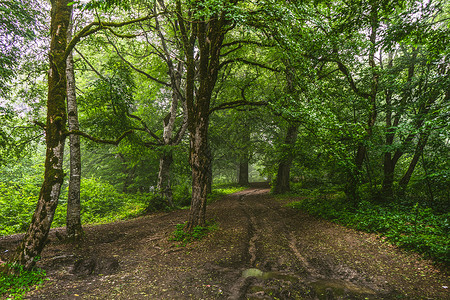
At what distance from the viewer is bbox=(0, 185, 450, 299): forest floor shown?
351 cm

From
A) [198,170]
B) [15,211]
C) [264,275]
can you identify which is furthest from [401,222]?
[15,211]

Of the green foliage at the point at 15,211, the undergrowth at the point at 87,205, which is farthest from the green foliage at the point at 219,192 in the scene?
the green foliage at the point at 15,211

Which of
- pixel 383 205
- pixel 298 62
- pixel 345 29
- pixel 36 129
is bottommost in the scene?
pixel 383 205

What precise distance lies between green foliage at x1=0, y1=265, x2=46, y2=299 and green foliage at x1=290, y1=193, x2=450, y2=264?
25.4 ft

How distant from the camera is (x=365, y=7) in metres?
5.01

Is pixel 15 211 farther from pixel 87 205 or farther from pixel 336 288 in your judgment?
pixel 336 288

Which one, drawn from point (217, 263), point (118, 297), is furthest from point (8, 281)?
point (217, 263)

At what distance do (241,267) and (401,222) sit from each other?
16.0 feet

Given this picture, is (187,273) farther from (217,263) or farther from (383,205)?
(383,205)

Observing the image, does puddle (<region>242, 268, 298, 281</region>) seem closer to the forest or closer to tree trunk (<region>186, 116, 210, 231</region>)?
the forest

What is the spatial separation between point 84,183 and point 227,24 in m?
11.6

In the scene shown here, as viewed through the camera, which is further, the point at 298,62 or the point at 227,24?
the point at 227,24

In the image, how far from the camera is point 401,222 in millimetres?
5836

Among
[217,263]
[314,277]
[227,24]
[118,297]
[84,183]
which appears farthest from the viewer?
[84,183]
